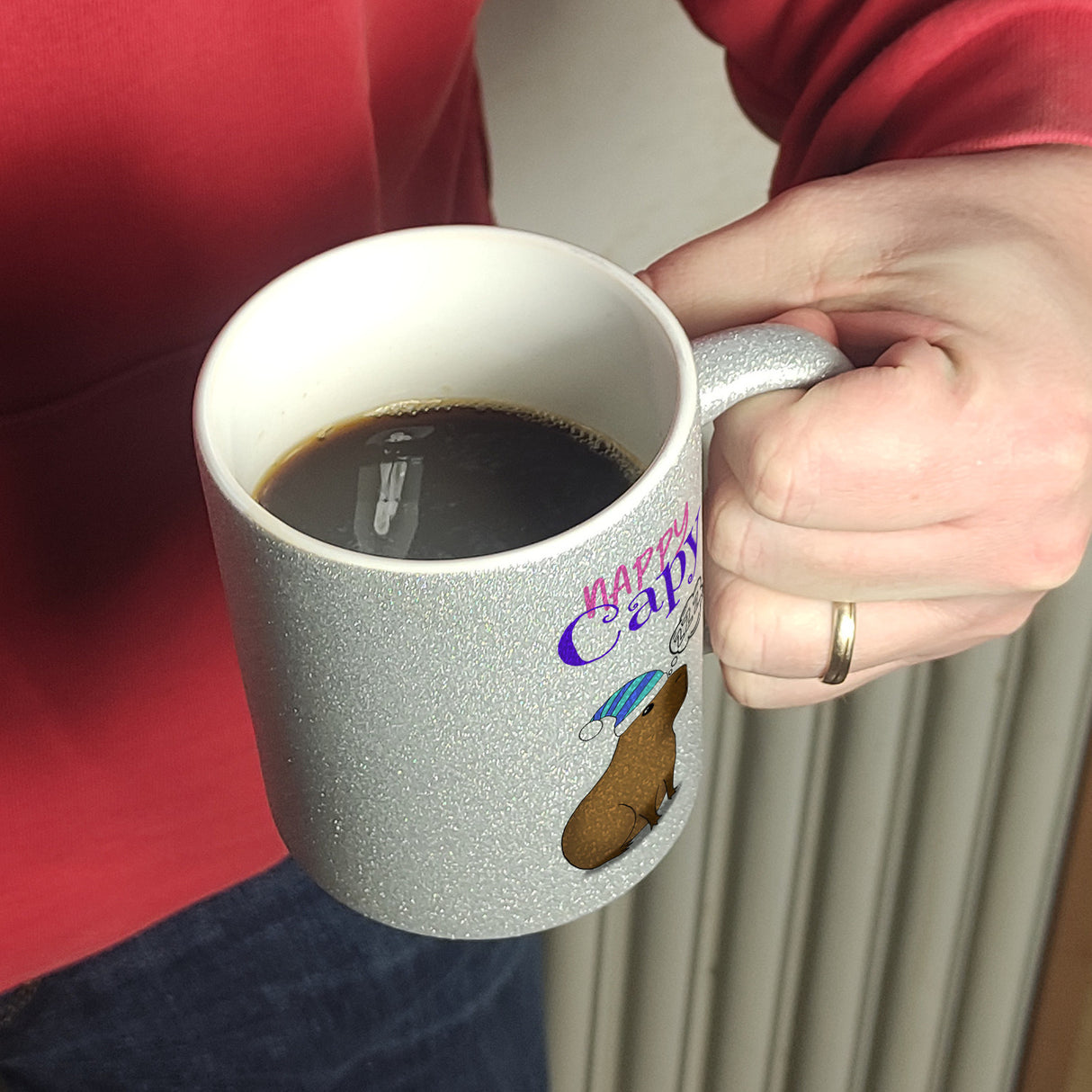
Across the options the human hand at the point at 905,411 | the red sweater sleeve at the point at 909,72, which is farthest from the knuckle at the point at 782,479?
the red sweater sleeve at the point at 909,72

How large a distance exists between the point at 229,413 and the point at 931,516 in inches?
8.5

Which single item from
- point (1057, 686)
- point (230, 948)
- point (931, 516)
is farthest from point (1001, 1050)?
point (931, 516)

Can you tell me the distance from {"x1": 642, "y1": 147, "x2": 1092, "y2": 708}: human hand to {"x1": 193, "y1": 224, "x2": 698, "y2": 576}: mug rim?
2.2 inches

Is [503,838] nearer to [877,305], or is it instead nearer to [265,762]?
[265,762]

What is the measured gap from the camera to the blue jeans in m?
0.68

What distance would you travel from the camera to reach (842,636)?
1.59 ft

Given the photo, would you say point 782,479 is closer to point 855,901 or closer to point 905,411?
point 905,411

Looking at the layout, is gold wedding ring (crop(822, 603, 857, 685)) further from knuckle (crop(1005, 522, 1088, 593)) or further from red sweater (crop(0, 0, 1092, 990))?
red sweater (crop(0, 0, 1092, 990))

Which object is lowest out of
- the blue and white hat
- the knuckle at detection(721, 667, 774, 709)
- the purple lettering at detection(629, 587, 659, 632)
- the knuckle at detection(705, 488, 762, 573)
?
the knuckle at detection(721, 667, 774, 709)

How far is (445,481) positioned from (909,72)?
25cm

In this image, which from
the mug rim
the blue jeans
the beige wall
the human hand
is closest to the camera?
the mug rim

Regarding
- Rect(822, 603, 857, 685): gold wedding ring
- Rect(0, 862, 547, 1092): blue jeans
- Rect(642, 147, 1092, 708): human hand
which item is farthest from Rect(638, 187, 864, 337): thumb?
Rect(0, 862, 547, 1092): blue jeans

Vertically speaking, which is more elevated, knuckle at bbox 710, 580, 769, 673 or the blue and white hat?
the blue and white hat

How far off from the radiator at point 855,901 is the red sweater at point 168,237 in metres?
0.42
